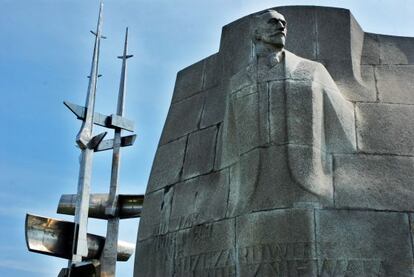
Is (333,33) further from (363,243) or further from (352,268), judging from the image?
(352,268)

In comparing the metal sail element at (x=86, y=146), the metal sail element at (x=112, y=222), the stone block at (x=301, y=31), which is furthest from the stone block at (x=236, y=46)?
the metal sail element at (x=112, y=222)

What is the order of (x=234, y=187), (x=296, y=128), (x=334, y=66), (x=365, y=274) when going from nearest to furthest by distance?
(x=365, y=274) < (x=296, y=128) < (x=234, y=187) < (x=334, y=66)

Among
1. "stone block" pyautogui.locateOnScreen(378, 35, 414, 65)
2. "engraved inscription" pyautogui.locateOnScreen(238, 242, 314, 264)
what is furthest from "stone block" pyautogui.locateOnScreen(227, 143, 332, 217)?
"stone block" pyautogui.locateOnScreen(378, 35, 414, 65)

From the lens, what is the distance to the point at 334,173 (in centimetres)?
603

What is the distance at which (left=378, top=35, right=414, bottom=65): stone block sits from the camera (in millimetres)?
7227

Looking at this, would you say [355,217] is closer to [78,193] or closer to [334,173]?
[334,173]

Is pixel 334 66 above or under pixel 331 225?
above

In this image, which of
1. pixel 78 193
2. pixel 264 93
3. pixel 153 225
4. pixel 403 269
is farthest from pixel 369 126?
pixel 78 193

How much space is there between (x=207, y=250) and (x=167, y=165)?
1.84 metres

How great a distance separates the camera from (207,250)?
639 cm

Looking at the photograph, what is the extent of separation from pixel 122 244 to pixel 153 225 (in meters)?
10.2

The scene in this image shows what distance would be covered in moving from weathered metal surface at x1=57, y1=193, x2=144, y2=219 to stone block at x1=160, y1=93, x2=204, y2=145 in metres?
7.11

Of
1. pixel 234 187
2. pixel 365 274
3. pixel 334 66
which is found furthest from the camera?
pixel 334 66

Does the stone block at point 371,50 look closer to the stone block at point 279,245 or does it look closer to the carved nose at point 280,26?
the carved nose at point 280,26
